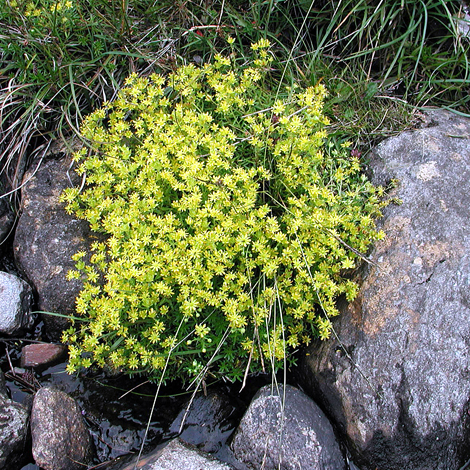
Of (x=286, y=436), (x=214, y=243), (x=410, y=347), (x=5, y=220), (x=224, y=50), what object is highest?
(x=224, y=50)

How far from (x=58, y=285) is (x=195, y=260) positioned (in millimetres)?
1330

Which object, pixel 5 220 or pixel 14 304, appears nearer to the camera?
pixel 14 304

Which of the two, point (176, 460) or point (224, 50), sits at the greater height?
point (224, 50)

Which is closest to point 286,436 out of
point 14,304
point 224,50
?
point 14,304

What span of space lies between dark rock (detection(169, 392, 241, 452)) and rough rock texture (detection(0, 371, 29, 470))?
972 millimetres

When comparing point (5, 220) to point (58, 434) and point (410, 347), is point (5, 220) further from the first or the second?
point (410, 347)

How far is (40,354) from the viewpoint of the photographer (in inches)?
145

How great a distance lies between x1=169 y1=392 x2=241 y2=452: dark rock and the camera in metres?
3.28

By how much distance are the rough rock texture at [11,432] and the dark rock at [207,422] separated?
3.19ft

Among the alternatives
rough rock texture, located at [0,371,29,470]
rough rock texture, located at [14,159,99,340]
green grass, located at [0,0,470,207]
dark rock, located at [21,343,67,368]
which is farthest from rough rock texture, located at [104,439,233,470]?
green grass, located at [0,0,470,207]

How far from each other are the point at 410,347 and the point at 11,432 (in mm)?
2591

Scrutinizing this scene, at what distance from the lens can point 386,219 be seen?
3580mm

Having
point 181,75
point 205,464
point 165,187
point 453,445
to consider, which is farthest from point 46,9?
point 453,445

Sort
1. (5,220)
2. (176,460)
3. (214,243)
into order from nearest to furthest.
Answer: (176,460) → (214,243) → (5,220)
